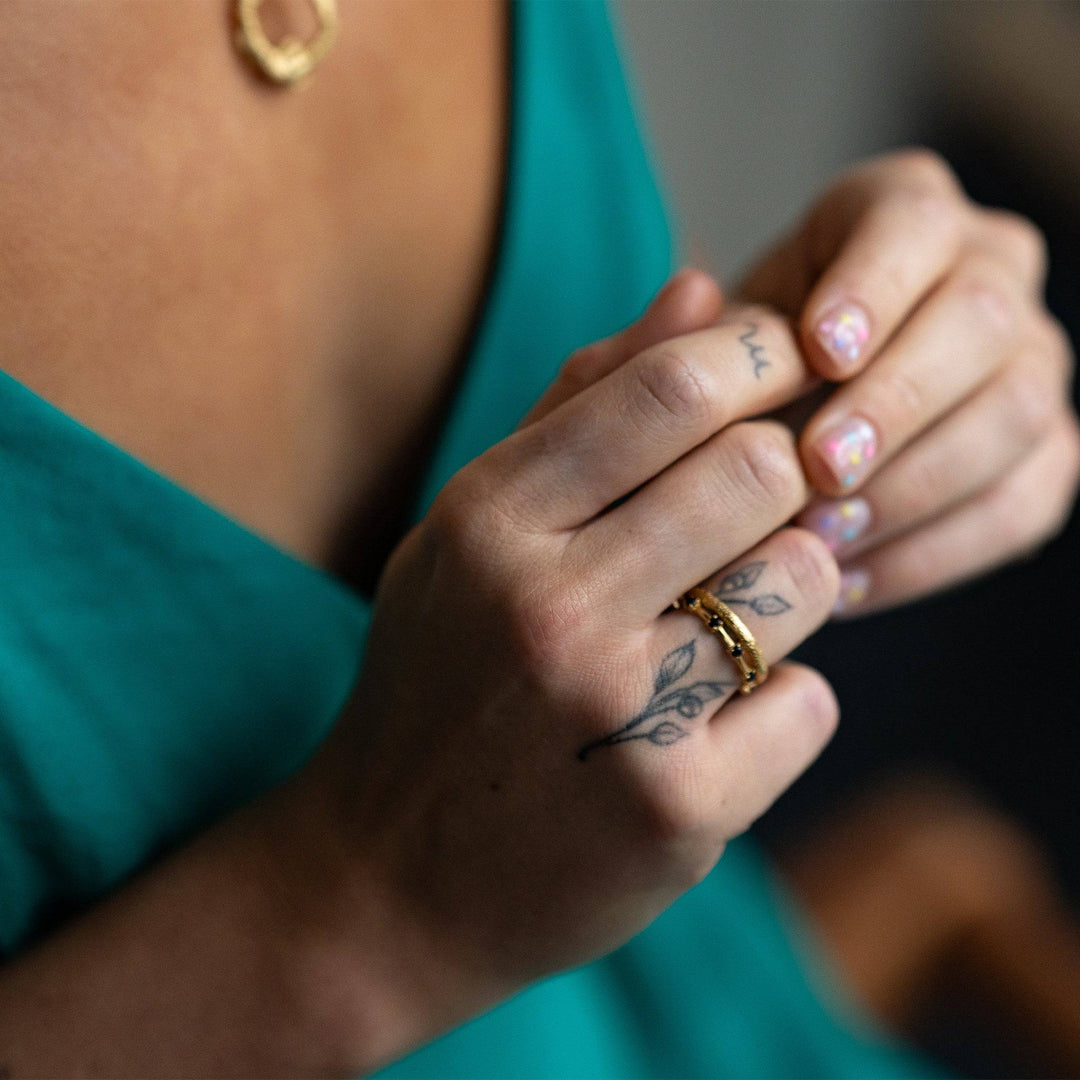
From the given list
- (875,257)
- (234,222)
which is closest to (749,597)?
(875,257)

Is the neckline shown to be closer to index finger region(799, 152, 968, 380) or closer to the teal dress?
the teal dress

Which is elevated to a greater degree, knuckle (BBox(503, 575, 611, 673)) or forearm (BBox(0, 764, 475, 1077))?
knuckle (BBox(503, 575, 611, 673))

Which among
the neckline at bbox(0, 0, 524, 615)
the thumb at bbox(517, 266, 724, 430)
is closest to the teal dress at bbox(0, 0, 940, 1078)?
the neckline at bbox(0, 0, 524, 615)

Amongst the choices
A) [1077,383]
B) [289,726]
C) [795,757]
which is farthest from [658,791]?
[1077,383]

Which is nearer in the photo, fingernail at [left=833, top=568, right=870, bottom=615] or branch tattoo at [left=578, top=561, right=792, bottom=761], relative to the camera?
branch tattoo at [left=578, top=561, right=792, bottom=761]

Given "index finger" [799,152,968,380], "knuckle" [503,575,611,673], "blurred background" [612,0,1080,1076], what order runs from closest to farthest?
"knuckle" [503,575,611,673] → "index finger" [799,152,968,380] → "blurred background" [612,0,1080,1076]

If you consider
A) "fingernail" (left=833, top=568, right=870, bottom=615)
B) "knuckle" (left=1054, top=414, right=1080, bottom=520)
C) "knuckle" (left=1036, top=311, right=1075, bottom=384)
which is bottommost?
"knuckle" (left=1054, top=414, right=1080, bottom=520)

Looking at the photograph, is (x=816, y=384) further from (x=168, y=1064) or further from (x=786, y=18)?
(x=786, y=18)

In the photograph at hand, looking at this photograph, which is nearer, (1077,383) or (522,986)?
(522,986)
